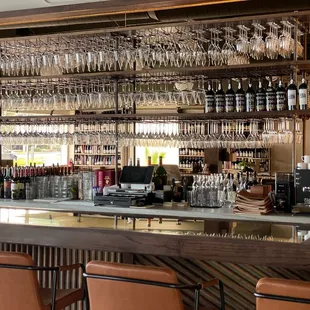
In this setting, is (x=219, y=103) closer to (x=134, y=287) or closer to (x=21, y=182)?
(x=21, y=182)

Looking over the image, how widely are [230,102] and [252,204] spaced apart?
3.59 feet

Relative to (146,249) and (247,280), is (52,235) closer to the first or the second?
(146,249)

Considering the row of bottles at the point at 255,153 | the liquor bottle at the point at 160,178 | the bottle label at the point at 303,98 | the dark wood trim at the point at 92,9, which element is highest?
the dark wood trim at the point at 92,9

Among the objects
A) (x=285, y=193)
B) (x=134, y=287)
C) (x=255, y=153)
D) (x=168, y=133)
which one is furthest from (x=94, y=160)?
(x=134, y=287)

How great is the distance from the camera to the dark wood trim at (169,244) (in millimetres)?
2512

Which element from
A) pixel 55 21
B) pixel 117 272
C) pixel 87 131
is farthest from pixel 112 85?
pixel 117 272

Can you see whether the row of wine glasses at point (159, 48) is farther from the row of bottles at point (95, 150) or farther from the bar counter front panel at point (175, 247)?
the row of bottles at point (95, 150)

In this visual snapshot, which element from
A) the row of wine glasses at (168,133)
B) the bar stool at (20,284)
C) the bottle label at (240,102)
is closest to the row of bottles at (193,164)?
the row of wine glasses at (168,133)

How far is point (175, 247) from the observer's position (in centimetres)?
270

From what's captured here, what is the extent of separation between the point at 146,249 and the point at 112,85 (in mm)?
3458

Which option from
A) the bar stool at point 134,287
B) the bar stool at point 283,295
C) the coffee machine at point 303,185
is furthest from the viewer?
the coffee machine at point 303,185

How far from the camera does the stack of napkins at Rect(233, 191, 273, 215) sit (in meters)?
4.55

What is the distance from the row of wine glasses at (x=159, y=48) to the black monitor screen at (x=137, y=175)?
44.9 inches

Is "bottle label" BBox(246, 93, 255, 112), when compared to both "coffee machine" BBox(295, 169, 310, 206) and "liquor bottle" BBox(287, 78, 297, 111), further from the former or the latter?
"coffee machine" BBox(295, 169, 310, 206)
